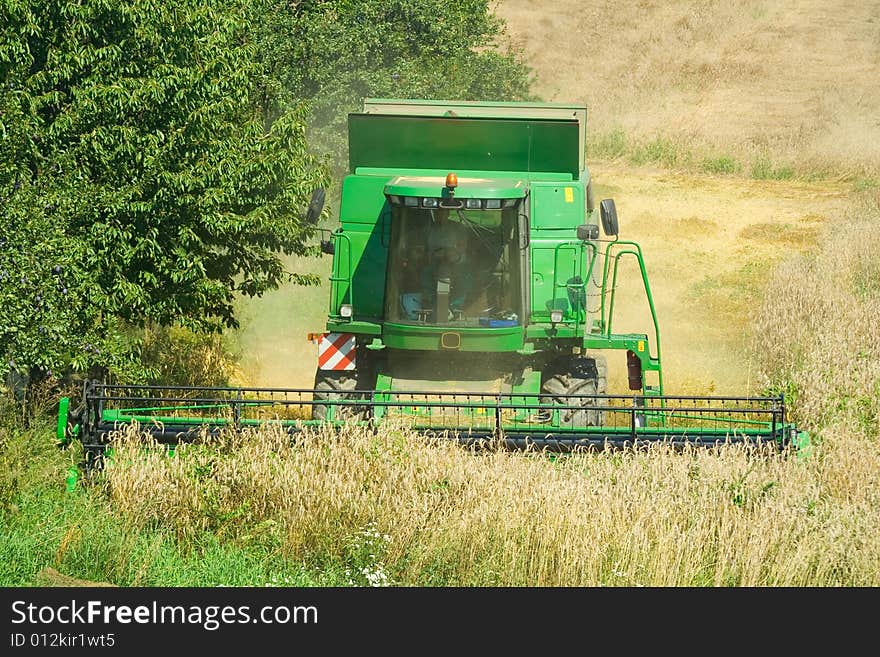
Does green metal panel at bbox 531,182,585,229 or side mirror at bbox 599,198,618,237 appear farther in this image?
green metal panel at bbox 531,182,585,229

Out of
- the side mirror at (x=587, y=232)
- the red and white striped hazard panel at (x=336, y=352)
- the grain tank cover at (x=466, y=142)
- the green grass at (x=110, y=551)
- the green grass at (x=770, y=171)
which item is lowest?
the green grass at (x=110, y=551)

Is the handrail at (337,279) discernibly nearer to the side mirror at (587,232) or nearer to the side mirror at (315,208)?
the side mirror at (315,208)

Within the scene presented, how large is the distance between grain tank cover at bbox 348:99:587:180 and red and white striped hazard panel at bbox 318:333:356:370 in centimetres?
191

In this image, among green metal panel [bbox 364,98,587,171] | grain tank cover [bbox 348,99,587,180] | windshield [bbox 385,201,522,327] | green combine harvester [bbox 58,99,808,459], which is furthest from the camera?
green metal panel [bbox 364,98,587,171]

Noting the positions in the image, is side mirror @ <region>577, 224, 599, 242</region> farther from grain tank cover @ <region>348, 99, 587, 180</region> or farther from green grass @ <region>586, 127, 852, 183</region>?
green grass @ <region>586, 127, 852, 183</region>

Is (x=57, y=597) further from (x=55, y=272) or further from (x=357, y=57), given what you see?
(x=357, y=57)

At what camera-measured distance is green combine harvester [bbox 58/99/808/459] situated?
11.4m

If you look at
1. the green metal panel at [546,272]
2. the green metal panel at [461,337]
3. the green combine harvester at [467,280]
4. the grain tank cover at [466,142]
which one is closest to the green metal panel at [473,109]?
the green combine harvester at [467,280]

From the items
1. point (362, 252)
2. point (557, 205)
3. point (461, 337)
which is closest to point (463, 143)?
point (557, 205)

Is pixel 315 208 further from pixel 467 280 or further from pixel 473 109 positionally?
pixel 473 109

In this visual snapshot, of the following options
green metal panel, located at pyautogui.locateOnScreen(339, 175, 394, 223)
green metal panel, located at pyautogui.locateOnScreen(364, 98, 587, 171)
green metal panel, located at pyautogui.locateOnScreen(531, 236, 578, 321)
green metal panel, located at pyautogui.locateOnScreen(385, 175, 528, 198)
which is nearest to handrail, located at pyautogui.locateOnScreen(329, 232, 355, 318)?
green metal panel, located at pyautogui.locateOnScreen(339, 175, 394, 223)

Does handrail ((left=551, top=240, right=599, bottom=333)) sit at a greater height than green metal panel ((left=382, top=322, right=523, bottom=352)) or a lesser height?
greater

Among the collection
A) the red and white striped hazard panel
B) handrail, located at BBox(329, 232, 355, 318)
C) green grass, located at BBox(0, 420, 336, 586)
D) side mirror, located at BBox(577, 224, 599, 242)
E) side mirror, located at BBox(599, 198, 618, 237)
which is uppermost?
side mirror, located at BBox(599, 198, 618, 237)

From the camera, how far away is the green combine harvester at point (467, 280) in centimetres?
1140
